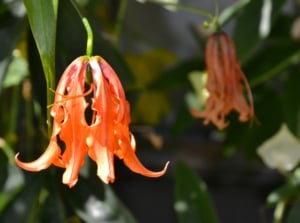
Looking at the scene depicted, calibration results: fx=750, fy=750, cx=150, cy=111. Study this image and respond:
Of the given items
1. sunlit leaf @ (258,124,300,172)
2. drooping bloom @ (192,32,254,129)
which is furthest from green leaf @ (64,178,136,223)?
sunlit leaf @ (258,124,300,172)

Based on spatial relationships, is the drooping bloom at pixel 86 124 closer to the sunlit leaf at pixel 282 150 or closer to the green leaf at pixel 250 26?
the green leaf at pixel 250 26

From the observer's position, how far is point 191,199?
3.13 ft

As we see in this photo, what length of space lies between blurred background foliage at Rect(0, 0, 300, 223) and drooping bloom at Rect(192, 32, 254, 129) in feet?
0.11

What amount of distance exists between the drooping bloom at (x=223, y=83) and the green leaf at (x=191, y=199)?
0.13 m

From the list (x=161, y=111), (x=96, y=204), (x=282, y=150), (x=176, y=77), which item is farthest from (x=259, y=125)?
(x=161, y=111)

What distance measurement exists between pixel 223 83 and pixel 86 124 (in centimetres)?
26

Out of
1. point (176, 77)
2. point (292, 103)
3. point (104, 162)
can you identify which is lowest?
point (176, 77)

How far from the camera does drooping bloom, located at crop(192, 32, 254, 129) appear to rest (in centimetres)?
83

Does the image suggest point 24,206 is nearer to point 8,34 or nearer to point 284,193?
point 8,34

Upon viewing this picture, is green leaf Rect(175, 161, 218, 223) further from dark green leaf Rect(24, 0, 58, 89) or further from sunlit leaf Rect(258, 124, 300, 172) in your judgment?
dark green leaf Rect(24, 0, 58, 89)

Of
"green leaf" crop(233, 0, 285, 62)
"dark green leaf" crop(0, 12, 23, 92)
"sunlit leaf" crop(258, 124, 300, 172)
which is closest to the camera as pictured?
"dark green leaf" crop(0, 12, 23, 92)

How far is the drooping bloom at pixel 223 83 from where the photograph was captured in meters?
0.83

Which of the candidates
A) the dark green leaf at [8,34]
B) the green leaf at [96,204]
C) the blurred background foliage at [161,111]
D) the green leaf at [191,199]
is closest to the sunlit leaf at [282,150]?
the blurred background foliage at [161,111]

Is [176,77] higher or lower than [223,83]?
lower
